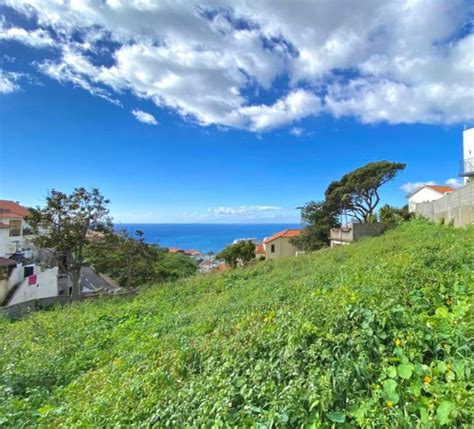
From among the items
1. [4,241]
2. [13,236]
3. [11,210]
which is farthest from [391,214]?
[11,210]

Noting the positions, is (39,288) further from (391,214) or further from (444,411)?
(391,214)

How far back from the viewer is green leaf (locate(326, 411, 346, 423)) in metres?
1.53

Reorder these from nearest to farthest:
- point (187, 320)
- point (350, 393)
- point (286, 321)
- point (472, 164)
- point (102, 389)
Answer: point (350, 393) → point (102, 389) → point (286, 321) → point (187, 320) → point (472, 164)

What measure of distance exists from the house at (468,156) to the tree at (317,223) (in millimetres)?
8702

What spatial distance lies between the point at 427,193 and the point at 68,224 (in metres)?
25.4

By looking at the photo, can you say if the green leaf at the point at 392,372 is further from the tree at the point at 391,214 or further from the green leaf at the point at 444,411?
the tree at the point at 391,214

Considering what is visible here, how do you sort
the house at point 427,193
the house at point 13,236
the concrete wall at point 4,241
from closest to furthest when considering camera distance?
the concrete wall at point 4,241, the house at point 13,236, the house at point 427,193

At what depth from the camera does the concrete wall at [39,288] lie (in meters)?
14.9

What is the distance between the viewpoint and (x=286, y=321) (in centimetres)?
257

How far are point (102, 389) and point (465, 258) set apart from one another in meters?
4.59

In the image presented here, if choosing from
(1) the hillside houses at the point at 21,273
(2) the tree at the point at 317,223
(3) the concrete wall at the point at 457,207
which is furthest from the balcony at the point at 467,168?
(1) the hillside houses at the point at 21,273

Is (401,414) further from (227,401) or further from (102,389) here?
(102,389)

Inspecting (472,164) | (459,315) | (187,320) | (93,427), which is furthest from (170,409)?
(472,164)

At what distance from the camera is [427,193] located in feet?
75.9
